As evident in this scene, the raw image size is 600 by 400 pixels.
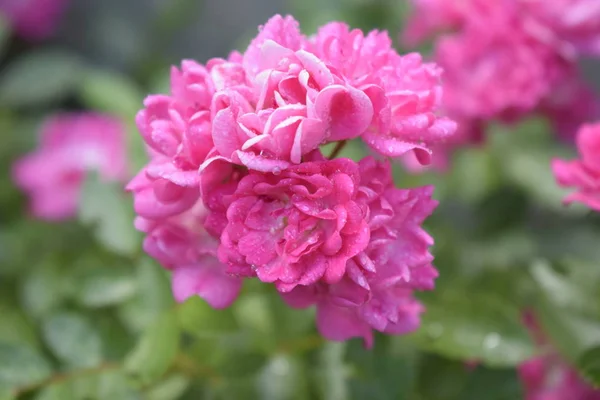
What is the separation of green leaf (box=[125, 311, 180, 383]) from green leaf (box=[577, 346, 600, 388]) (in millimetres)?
398

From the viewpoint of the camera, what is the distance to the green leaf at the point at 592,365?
64 cm

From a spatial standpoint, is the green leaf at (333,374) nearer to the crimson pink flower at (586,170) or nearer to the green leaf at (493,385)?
the green leaf at (493,385)

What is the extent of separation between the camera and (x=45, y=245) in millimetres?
1232

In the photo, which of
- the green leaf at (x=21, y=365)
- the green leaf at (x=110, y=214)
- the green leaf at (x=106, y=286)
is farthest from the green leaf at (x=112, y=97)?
the green leaf at (x=21, y=365)

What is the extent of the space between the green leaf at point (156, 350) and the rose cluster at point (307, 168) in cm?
12

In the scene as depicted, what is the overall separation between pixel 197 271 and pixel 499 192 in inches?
28.1

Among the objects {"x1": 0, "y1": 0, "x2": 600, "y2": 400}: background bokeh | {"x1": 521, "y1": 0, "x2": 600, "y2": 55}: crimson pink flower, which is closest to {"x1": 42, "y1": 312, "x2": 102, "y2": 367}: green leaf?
{"x1": 0, "y1": 0, "x2": 600, "y2": 400}: background bokeh

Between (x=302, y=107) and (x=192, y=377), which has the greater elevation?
(x=302, y=107)

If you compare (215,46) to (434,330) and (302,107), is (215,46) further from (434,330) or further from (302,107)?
(302,107)

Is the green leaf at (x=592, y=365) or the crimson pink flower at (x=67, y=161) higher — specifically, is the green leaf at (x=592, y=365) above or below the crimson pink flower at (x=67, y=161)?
above

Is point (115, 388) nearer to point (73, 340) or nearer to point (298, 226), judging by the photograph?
point (73, 340)

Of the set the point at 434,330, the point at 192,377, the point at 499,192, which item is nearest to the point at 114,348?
the point at 192,377

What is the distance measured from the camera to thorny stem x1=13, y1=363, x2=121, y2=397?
A: 0.72 meters

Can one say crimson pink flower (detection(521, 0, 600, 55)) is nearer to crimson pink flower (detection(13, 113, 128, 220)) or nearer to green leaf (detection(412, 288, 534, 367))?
green leaf (detection(412, 288, 534, 367))
